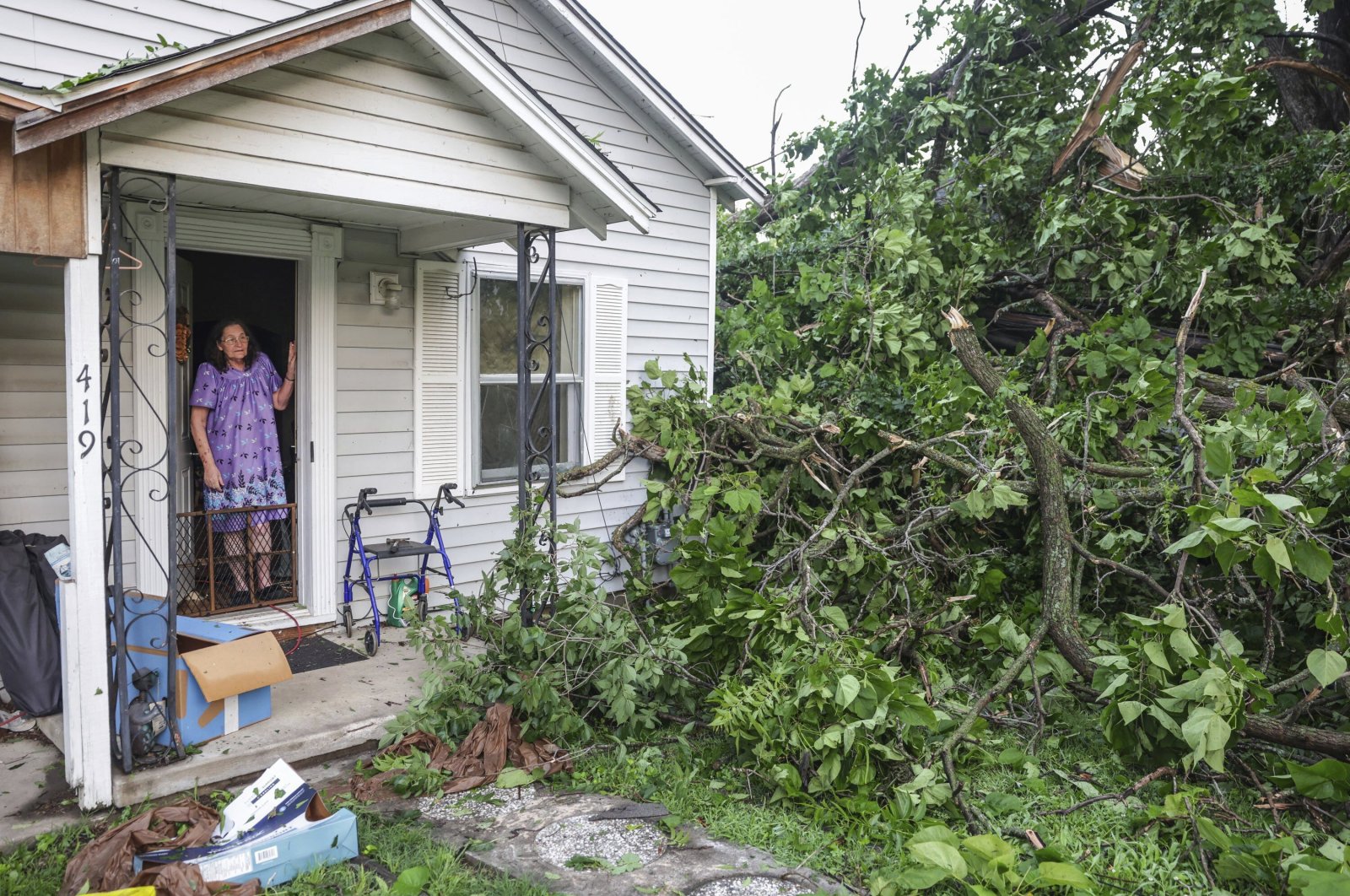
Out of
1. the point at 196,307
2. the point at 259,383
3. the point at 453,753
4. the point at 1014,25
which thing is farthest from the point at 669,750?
the point at 1014,25

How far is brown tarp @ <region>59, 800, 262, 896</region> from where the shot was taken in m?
3.26

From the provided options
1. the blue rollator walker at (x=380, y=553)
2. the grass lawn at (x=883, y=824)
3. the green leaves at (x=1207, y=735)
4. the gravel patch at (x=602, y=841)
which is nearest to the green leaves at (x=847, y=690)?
the grass lawn at (x=883, y=824)

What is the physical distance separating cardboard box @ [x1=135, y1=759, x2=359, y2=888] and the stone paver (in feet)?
1.51

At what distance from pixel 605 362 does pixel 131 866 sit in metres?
5.22

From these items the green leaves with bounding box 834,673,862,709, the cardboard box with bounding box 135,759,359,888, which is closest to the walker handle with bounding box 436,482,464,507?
the cardboard box with bounding box 135,759,359,888

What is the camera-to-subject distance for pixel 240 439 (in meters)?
6.09

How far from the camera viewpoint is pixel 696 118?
8195 mm

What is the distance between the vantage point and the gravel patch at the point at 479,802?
4.19 metres

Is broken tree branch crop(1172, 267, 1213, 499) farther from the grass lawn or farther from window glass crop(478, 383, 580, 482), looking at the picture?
window glass crop(478, 383, 580, 482)

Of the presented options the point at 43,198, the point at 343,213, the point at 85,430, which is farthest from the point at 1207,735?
the point at 343,213

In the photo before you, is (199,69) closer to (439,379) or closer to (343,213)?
(343,213)

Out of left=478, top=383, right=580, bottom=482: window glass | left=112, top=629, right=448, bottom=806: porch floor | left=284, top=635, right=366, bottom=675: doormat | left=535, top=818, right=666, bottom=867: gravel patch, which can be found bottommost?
left=535, top=818, right=666, bottom=867: gravel patch

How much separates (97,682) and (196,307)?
361cm

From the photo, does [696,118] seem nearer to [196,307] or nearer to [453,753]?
[196,307]
